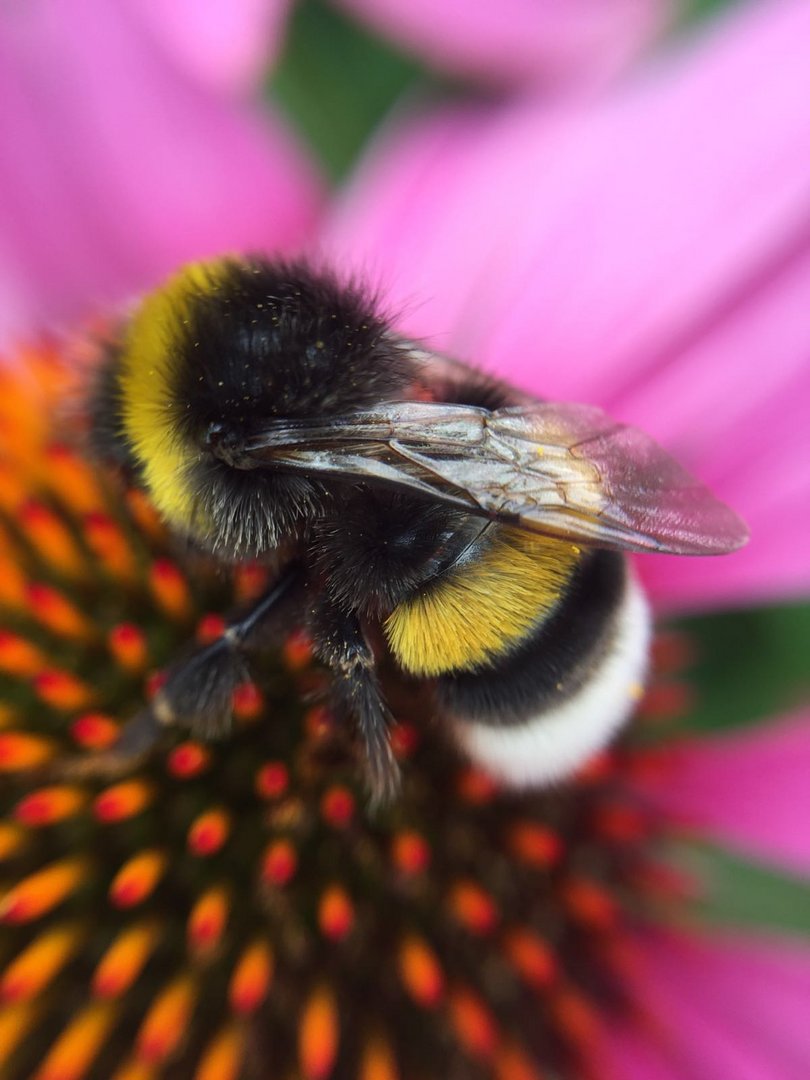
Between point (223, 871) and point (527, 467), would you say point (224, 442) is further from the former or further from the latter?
point (223, 871)

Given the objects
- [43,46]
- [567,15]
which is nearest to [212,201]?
[43,46]

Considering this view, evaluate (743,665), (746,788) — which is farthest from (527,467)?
(743,665)

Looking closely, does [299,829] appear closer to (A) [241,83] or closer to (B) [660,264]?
(B) [660,264]

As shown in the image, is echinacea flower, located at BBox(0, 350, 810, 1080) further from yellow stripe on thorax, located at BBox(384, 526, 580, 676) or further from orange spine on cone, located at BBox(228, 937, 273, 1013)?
yellow stripe on thorax, located at BBox(384, 526, 580, 676)

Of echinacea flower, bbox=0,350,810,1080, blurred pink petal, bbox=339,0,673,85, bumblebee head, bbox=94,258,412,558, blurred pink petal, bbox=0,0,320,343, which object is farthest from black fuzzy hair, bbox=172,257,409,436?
blurred pink petal, bbox=339,0,673,85

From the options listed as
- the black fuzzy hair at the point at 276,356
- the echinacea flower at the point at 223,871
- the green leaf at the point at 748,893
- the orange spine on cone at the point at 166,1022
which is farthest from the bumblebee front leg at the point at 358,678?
the green leaf at the point at 748,893

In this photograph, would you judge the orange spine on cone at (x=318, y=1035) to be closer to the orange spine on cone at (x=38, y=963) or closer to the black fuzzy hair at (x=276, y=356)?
the orange spine on cone at (x=38, y=963)
